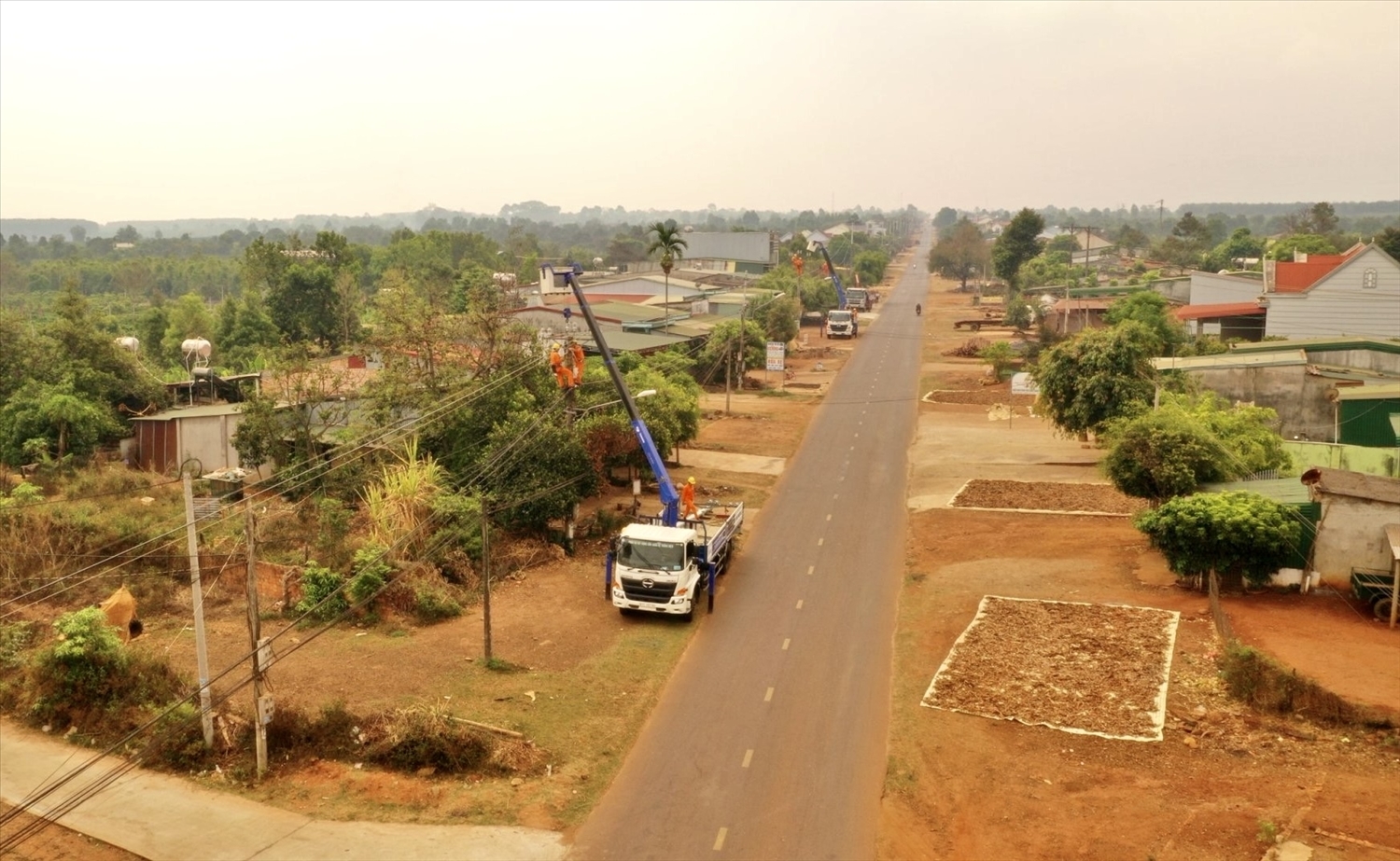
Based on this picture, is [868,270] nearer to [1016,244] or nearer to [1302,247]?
[1016,244]

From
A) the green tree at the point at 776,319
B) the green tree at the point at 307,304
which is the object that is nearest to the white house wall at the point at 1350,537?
the green tree at the point at 776,319

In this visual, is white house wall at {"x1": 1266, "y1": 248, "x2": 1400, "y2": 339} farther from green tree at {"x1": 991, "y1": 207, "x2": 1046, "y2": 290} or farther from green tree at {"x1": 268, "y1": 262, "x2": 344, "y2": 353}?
green tree at {"x1": 268, "y1": 262, "x2": 344, "y2": 353}

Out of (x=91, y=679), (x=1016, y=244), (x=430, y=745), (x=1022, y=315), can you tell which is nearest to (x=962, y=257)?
(x=1016, y=244)

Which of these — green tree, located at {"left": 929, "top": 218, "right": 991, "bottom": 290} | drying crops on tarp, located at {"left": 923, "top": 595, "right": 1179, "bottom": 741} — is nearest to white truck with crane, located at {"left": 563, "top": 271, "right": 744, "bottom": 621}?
drying crops on tarp, located at {"left": 923, "top": 595, "right": 1179, "bottom": 741}

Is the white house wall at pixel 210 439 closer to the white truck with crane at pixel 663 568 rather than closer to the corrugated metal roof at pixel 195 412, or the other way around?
the corrugated metal roof at pixel 195 412

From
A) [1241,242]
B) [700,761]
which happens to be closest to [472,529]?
[700,761]

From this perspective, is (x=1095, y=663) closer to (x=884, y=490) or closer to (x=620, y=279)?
(x=884, y=490)
